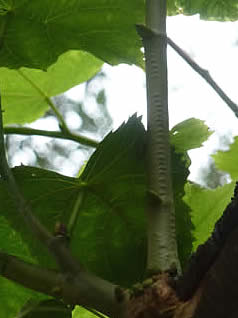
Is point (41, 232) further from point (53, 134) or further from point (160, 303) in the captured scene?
point (53, 134)

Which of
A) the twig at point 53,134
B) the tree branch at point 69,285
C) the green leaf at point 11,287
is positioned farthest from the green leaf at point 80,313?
the tree branch at point 69,285

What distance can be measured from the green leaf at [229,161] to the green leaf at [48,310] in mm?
253

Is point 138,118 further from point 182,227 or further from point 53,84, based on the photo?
point 53,84

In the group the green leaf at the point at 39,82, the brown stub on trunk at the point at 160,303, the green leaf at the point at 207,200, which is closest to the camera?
the brown stub on trunk at the point at 160,303

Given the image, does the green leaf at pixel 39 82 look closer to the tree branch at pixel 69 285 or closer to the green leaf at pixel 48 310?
the green leaf at pixel 48 310

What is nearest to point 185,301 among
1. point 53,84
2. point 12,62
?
point 12,62

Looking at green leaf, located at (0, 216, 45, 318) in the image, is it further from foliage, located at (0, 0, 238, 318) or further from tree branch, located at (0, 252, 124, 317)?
tree branch, located at (0, 252, 124, 317)

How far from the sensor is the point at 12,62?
505mm

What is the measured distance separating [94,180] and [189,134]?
0.09 meters

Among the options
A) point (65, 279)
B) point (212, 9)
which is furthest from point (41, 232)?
point (212, 9)

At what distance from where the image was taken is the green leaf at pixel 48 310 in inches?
19.0

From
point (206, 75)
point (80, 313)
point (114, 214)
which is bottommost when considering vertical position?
point (80, 313)

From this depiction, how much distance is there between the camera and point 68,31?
508 mm

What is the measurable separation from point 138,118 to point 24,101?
34cm
